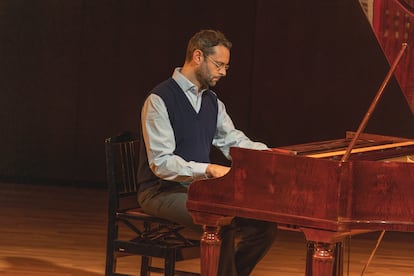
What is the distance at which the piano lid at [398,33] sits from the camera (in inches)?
139

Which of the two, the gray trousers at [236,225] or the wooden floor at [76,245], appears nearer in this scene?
the gray trousers at [236,225]

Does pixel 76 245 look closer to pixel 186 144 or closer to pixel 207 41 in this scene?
pixel 186 144

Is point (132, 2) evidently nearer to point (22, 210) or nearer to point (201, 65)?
point (22, 210)

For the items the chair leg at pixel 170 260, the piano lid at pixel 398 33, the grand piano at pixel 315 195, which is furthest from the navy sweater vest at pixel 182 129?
the piano lid at pixel 398 33

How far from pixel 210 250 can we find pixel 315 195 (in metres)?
0.47

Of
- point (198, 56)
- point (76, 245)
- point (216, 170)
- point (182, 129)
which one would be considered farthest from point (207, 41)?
point (76, 245)

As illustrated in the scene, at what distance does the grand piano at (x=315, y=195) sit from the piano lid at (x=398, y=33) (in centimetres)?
3

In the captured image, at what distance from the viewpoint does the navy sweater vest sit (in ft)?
12.5

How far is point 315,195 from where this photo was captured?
3193 millimetres

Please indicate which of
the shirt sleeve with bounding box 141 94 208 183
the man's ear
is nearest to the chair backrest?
the shirt sleeve with bounding box 141 94 208 183

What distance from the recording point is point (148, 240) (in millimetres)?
A: 3822

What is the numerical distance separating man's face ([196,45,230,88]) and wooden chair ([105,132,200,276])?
17.8 inches

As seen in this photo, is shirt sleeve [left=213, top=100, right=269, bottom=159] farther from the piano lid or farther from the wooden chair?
the piano lid

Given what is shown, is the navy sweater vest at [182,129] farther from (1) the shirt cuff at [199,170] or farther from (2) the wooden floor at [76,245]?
(2) the wooden floor at [76,245]
